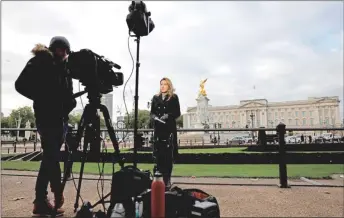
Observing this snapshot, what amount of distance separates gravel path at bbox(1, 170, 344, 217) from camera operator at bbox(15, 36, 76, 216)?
352 mm

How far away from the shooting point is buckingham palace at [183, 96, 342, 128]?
8275cm

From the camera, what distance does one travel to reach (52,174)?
2.39 metres

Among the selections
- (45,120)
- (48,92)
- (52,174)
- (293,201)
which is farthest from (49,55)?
(293,201)

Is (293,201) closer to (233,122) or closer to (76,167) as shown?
(76,167)

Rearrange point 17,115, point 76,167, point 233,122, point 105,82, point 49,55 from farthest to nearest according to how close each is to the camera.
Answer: point 233,122 < point 17,115 < point 76,167 < point 49,55 < point 105,82

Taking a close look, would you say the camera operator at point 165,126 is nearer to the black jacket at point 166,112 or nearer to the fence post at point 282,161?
the black jacket at point 166,112

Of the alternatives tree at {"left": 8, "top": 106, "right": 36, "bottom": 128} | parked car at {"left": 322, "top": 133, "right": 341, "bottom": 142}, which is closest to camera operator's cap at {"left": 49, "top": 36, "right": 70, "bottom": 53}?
parked car at {"left": 322, "top": 133, "right": 341, "bottom": 142}

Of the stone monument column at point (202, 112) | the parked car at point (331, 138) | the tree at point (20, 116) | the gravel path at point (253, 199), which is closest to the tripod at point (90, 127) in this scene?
Result: the gravel path at point (253, 199)

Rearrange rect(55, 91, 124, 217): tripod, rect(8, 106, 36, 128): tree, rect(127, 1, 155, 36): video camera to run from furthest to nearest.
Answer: rect(8, 106, 36, 128): tree, rect(127, 1, 155, 36): video camera, rect(55, 91, 124, 217): tripod

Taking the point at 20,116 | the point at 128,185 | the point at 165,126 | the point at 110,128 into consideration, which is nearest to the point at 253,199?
the point at 165,126

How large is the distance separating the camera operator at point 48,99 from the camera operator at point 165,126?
1392 mm

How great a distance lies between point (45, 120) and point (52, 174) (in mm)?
519

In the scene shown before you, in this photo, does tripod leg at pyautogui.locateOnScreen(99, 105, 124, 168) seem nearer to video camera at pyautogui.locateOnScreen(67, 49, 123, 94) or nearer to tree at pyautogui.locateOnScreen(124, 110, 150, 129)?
video camera at pyautogui.locateOnScreen(67, 49, 123, 94)

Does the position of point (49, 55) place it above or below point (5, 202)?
above
